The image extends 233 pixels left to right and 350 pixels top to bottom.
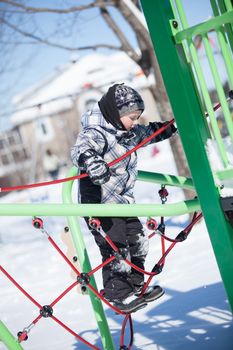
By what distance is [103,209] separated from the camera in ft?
7.01

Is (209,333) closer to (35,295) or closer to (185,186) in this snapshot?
(185,186)

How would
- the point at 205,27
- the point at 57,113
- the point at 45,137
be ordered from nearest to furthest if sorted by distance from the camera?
the point at 205,27
the point at 57,113
the point at 45,137

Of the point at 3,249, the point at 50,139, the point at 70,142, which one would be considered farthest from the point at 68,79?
the point at 3,249

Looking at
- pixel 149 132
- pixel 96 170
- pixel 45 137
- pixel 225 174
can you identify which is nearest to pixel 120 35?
pixel 149 132

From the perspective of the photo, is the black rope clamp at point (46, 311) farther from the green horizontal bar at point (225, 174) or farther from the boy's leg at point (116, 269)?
the green horizontal bar at point (225, 174)

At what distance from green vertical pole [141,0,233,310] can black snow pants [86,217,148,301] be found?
→ 0.62 meters

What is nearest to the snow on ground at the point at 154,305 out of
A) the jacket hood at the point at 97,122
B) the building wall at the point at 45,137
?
the jacket hood at the point at 97,122

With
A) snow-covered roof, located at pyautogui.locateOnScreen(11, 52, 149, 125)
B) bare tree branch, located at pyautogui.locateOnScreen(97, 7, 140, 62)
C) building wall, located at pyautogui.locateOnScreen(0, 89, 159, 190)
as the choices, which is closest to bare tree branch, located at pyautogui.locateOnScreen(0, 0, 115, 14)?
bare tree branch, located at pyautogui.locateOnScreen(97, 7, 140, 62)

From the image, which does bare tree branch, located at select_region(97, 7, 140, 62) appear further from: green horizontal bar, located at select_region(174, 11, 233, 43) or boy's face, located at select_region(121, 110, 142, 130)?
green horizontal bar, located at select_region(174, 11, 233, 43)

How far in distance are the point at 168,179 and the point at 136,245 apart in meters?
0.46

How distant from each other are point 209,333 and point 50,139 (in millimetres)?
27219

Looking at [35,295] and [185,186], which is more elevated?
[185,186]

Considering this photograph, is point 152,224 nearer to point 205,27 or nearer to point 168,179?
point 168,179

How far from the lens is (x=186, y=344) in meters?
2.75
